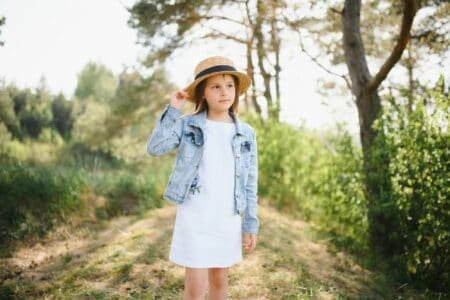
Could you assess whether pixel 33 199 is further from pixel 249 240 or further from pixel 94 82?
pixel 94 82

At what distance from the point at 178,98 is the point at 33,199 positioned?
5.15m

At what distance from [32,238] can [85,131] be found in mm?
10213

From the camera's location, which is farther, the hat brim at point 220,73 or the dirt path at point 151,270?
the dirt path at point 151,270

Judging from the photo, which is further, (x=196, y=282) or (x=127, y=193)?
(x=127, y=193)

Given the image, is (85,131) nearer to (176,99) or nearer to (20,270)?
(20,270)

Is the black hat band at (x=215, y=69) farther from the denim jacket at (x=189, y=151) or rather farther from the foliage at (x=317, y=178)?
the foliage at (x=317, y=178)

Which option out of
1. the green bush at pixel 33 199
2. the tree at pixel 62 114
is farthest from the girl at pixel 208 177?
the tree at pixel 62 114

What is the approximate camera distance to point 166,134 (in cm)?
240

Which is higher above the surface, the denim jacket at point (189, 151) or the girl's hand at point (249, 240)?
the denim jacket at point (189, 151)

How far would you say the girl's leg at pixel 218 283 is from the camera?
8.59 feet

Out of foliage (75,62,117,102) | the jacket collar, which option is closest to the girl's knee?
the jacket collar

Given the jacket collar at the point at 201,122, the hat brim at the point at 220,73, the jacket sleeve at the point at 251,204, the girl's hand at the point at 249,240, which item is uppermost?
the hat brim at the point at 220,73

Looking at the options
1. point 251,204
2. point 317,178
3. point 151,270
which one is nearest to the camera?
point 251,204

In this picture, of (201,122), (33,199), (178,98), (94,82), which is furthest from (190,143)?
(94,82)
